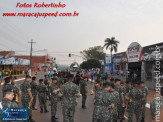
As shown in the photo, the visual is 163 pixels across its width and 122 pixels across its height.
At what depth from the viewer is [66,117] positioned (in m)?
5.90

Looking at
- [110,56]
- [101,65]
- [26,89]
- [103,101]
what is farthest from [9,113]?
[101,65]

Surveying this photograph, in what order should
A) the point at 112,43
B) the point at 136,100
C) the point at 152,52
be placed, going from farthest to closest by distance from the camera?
the point at 112,43, the point at 152,52, the point at 136,100

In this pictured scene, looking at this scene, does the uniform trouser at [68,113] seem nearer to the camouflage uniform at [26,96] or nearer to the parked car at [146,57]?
the camouflage uniform at [26,96]

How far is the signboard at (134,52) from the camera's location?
20734 mm

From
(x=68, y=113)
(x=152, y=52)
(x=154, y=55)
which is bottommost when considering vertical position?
(x=68, y=113)

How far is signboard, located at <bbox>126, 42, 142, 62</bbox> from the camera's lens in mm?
20734

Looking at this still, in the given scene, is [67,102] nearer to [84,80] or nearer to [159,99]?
[159,99]

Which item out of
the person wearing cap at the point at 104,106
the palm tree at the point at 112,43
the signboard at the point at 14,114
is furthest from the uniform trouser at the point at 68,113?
the palm tree at the point at 112,43

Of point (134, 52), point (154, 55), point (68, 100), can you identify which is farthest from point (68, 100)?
point (134, 52)

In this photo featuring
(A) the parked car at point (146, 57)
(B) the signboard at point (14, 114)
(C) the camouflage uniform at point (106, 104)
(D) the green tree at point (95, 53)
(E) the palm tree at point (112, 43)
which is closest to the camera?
(B) the signboard at point (14, 114)

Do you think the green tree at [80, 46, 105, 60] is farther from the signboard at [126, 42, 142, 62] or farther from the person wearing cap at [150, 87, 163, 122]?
the person wearing cap at [150, 87, 163, 122]

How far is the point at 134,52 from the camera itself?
21703 millimetres

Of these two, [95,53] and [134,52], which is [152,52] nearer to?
[134,52]

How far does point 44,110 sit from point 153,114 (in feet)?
21.3
